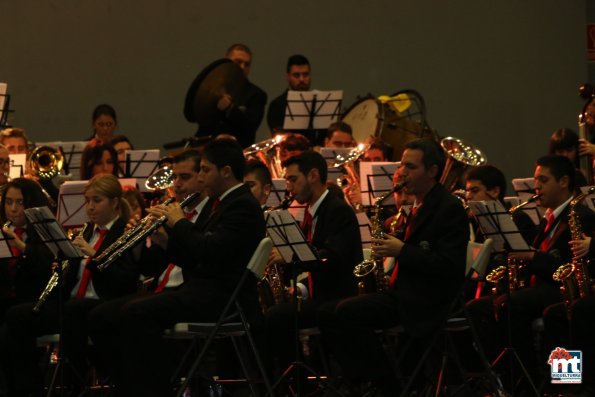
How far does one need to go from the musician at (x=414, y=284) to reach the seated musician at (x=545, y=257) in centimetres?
75

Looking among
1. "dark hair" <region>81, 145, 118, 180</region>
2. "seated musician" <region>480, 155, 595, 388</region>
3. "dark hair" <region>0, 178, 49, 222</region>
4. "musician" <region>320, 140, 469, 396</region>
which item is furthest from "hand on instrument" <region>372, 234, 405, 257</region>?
"dark hair" <region>81, 145, 118, 180</region>

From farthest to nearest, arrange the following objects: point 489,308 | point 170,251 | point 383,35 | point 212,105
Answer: point 383,35 < point 212,105 < point 489,308 < point 170,251

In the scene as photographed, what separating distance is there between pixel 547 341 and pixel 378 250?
52.1 inches

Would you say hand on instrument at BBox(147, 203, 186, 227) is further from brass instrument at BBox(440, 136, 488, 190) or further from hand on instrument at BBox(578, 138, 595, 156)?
hand on instrument at BBox(578, 138, 595, 156)

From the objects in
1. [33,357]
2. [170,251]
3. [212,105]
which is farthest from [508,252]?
[212,105]

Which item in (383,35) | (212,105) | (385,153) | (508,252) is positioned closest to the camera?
(508,252)

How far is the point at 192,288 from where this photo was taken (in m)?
6.29

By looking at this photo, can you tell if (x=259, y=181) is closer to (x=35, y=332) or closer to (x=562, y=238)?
(x=35, y=332)

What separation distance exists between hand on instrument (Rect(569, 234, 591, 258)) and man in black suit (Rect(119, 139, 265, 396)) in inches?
72.3

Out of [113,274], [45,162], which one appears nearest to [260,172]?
[113,274]

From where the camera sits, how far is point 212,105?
1051 centimetres

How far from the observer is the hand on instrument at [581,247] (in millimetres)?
6855

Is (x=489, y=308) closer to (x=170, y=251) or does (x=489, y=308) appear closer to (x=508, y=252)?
(x=508, y=252)

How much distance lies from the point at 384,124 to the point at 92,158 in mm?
3020
